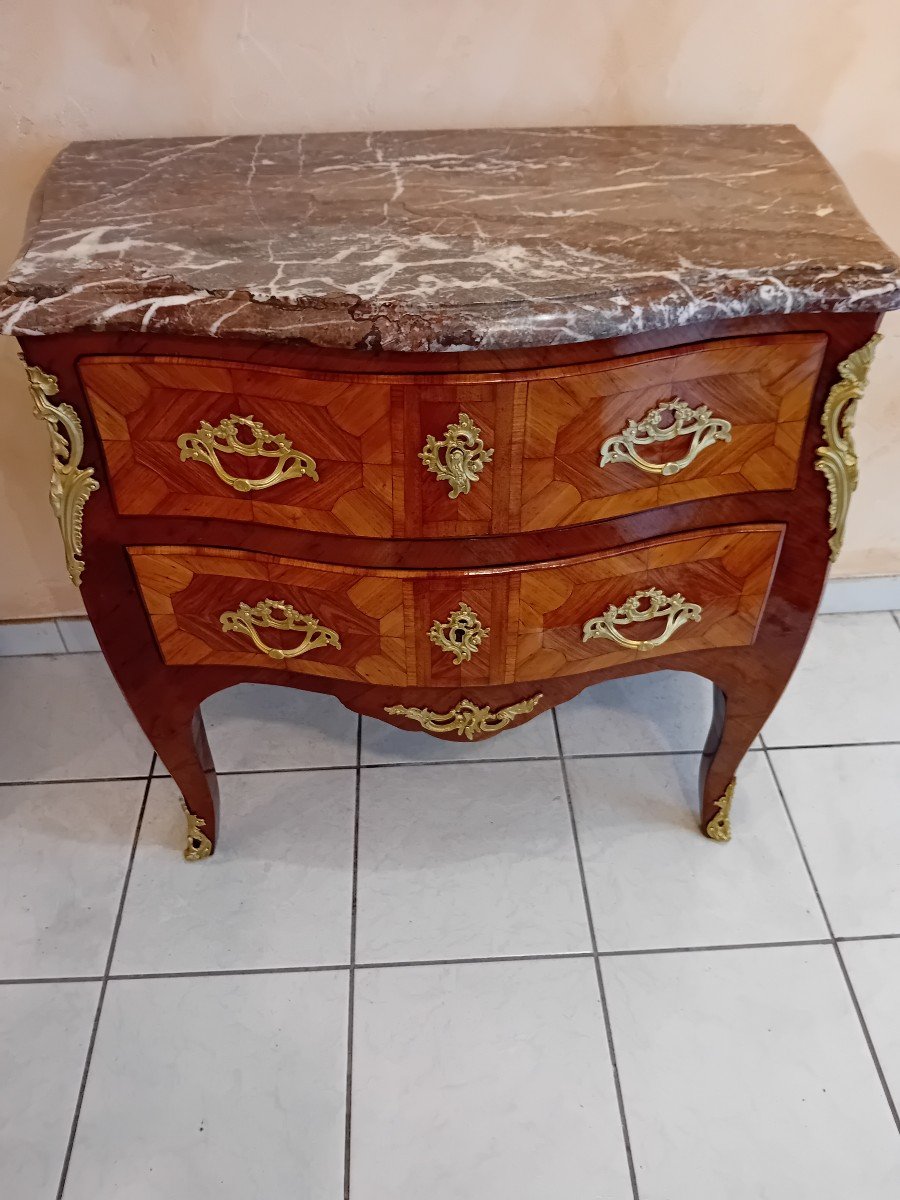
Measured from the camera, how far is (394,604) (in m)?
1.15

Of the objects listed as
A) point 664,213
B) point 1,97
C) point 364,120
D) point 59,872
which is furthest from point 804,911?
point 1,97

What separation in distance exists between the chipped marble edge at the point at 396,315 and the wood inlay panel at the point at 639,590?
29cm

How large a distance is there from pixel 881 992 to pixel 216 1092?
92cm

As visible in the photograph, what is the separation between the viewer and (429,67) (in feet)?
4.20

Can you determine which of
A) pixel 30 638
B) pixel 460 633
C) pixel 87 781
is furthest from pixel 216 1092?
pixel 30 638

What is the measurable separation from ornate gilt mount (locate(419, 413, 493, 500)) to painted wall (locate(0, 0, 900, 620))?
573 mm

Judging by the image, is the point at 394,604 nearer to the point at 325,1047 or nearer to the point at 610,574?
the point at 610,574

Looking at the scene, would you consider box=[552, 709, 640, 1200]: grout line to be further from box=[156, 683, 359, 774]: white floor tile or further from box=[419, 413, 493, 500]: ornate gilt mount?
box=[419, 413, 493, 500]: ornate gilt mount

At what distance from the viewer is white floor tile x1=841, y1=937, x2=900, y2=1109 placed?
4.41 feet

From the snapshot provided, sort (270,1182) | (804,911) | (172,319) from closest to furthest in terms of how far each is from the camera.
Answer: (172,319) → (270,1182) → (804,911)

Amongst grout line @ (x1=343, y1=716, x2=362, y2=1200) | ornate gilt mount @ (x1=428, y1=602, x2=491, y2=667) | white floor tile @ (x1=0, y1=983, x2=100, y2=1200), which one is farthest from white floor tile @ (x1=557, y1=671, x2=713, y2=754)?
white floor tile @ (x1=0, y1=983, x2=100, y2=1200)

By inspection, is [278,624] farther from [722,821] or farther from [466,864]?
[722,821]

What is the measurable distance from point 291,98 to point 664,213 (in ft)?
1.78

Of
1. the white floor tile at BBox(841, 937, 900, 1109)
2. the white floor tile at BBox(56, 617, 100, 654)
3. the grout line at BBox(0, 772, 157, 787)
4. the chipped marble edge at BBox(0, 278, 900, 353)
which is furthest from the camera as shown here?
the white floor tile at BBox(56, 617, 100, 654)
